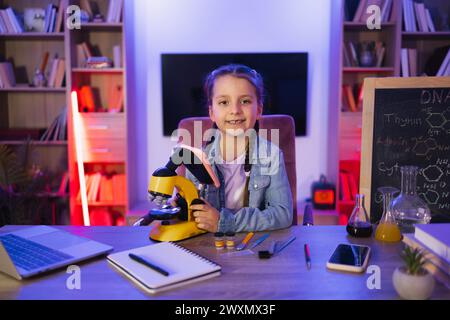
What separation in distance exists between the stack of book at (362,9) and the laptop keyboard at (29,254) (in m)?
3.08

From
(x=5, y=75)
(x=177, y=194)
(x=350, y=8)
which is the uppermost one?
(x=350, y=8)

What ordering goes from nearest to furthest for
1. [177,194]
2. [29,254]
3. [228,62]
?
[29,254] → [177,194] → [228,62]

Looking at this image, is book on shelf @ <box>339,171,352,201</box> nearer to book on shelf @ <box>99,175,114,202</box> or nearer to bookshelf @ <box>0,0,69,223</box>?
book on shelf @ <box>99,175,114,202</box>

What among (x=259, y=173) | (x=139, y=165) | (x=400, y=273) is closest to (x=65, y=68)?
(x=139, y=165)

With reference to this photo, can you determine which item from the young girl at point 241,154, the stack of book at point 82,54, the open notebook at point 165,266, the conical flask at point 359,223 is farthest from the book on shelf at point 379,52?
the open notebook at point 165,266

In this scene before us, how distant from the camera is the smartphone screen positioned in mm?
992

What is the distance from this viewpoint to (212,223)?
123 centimetres

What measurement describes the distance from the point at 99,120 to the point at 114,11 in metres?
0.85

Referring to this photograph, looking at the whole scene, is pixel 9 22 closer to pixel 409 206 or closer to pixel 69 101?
pixel 69 101

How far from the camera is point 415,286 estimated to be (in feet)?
2.68

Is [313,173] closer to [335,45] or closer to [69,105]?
[335,45]

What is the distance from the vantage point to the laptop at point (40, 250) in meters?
0.96

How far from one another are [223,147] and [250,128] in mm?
134

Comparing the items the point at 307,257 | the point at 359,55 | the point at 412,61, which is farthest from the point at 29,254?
the point at 412,61
